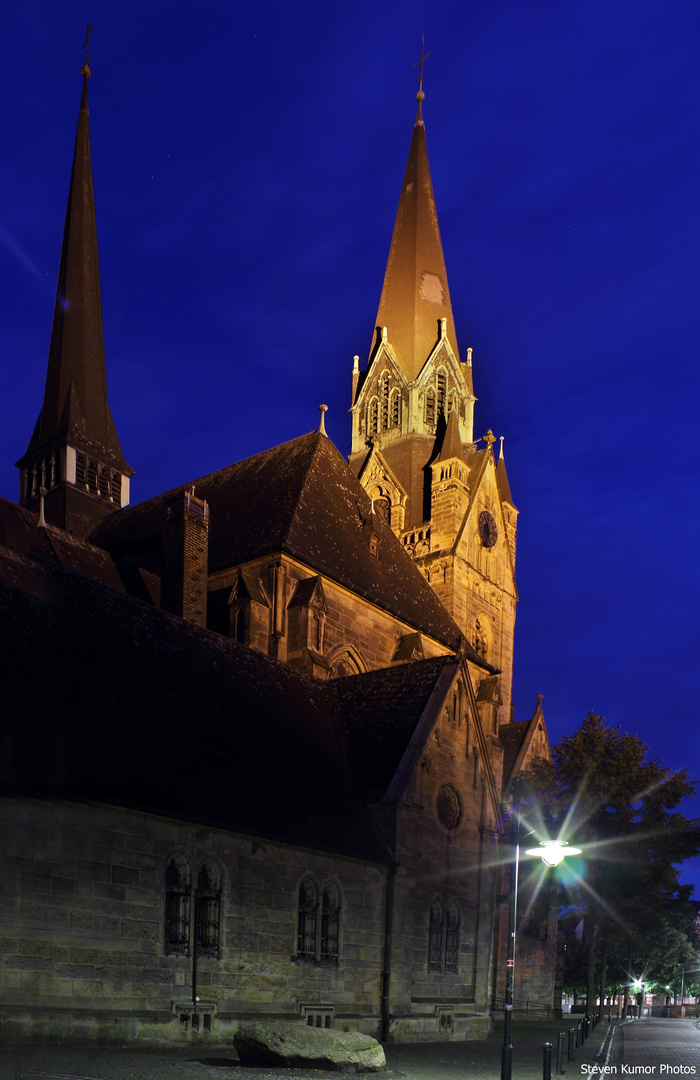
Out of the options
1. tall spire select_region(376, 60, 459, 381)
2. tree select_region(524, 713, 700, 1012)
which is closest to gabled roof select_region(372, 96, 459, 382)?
tall spire select_region(376, 60, 459, 381)

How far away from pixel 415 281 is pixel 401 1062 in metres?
52.5

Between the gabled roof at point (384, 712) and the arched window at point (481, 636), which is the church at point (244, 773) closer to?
the gabled roof at point (384, 712)

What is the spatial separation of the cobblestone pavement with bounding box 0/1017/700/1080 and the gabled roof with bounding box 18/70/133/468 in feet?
95.1

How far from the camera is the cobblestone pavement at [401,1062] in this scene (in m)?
14.0

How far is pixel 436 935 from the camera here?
83.7 ft

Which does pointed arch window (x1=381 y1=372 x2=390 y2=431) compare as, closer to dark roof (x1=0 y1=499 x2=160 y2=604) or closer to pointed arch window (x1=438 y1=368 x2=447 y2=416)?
pointed arch window (x1=438 y1=368 x2=447 y2=416)

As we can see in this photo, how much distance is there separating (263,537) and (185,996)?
53.9 feet

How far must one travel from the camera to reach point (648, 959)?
266 ft

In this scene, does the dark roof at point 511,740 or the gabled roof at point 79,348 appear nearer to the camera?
the dark roof at point 511,740

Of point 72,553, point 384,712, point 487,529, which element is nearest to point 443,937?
point 384,712

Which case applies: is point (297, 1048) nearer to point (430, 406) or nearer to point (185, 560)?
point (185, 560)

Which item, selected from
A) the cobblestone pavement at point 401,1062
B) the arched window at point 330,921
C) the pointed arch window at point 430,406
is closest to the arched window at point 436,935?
the cobblestone pavement at point 401,1062

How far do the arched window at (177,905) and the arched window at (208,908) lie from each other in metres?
0.28

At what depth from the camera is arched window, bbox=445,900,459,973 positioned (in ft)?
84.4
